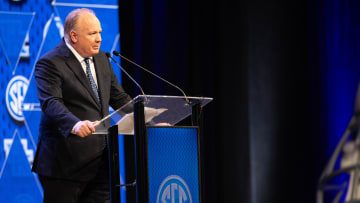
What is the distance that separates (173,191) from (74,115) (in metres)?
0.68

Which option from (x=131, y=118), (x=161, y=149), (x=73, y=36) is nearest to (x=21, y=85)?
(x=73, y=36)

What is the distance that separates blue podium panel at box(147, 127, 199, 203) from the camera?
243 centimetres

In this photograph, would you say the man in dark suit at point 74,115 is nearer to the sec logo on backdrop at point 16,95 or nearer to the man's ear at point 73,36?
the man's ear at point 73,36

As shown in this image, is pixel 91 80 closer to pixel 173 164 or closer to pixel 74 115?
pixel 74 115

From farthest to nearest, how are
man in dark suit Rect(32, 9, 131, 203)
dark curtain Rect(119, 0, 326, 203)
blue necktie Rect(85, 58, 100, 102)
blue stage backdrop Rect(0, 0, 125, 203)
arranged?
dark curtain Rect(119, 0, 326, 203), blue stage backdrop Rect(0, 0, 125, 203), blue necktie Rect(85, 58, 100, 102), man in dark suit Rect(32, 9, 131, 203)

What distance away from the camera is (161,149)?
8.09 ft

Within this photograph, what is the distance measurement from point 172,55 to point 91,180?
6.74ft

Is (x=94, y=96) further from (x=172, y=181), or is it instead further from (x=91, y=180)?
A: (x=172, y=181)

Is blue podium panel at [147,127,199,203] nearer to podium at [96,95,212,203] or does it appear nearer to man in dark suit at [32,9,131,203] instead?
podium at [96,95,212,203]

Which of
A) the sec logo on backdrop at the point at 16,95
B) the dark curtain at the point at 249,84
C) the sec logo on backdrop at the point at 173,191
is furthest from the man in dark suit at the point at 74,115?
the dark curtain at the point at 249,84

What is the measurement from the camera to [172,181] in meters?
2.47

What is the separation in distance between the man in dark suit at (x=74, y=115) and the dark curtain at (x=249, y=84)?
5.27 ft

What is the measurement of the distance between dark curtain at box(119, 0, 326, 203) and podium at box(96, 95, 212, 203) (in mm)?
1900

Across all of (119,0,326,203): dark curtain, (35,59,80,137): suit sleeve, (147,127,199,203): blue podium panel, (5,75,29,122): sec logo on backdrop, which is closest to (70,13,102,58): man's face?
(35,59,80,137): suit sleeve
